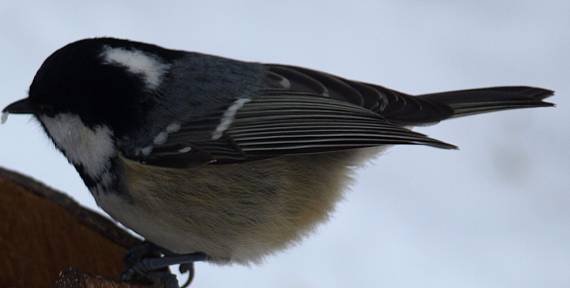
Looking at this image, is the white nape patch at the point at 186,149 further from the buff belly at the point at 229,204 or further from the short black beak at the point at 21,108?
the short black beak at the point at 21,108

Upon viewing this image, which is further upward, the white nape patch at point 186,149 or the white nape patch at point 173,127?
the white nape patch at point 173,127

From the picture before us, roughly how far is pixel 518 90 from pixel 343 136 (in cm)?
49

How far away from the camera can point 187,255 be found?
149 cm

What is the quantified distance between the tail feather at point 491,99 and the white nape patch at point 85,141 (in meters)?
0.68

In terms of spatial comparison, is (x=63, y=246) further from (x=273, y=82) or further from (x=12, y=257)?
(x=273, y=82)

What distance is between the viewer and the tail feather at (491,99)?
5.44ft

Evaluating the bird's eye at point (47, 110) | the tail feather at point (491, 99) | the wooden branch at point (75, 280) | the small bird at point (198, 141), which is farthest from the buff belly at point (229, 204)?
the wooden branch at point (75, 280)

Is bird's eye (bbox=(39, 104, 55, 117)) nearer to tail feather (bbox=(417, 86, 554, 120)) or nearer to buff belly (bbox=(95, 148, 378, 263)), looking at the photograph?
buff belly (bbox=(95, 148, 378, 263))

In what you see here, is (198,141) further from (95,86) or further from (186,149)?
(95,86)

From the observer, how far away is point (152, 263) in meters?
1.42

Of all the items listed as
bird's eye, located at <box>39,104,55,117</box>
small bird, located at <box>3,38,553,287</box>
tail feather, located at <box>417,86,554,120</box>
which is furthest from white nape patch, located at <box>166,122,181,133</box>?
tail feather, located at <box>417,86,554,120</box>

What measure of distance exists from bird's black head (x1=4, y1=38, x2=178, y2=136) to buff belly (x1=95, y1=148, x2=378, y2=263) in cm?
10

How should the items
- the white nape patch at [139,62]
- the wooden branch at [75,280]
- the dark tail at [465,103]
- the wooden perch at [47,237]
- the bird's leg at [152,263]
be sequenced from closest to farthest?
the wooden branch at [75,280]
the wooden perch at [47,237]
the bird's leg at [152,263]
the white nape patch at [139,62]
the dark tail at [465,103]

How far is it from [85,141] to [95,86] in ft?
0.33
